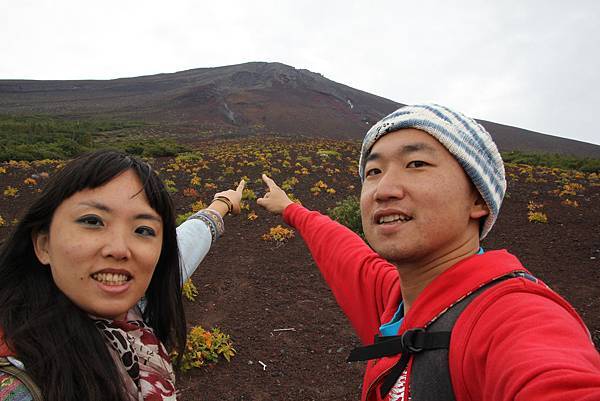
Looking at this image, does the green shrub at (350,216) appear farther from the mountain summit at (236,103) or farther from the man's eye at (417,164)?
the mountain summit at (236,103)

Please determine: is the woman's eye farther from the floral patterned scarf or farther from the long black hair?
the floral patterned scarf

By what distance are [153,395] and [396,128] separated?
132cm

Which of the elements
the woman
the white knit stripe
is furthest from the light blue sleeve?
the white knit stripe

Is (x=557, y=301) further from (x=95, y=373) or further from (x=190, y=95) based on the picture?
(x=190, y=95)

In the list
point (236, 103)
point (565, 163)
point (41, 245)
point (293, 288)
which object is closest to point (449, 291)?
point (41, 245)

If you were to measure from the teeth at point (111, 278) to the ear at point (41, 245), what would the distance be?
0.21 meters

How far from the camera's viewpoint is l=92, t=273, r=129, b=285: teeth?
137 centimetres

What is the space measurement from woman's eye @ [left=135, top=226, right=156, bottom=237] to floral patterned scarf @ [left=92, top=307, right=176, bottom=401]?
1.08 feet

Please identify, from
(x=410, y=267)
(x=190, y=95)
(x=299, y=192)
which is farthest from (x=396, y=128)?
(x=190, y=95)

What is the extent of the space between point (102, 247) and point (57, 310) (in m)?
0.25

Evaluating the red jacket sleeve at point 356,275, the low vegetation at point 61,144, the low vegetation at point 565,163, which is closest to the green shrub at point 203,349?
the red jacket sleeve at point 356,275

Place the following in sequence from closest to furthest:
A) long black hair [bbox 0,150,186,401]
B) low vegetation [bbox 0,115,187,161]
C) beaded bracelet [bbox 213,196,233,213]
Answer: long black hair [bbox 0,150,186,401] → beaded bracelet [bbox 213,196,233,213] → low vegetation [bbox 0,115,187,161]

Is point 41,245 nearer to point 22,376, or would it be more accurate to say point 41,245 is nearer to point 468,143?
point 22,376

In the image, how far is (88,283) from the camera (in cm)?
134
